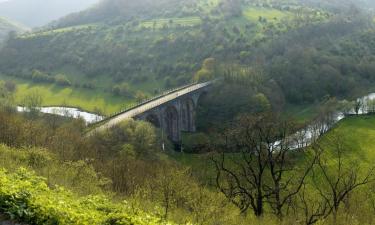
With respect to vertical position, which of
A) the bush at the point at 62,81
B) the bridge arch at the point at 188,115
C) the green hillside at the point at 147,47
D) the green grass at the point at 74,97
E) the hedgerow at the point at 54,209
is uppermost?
the green hillside at the point at 147,47

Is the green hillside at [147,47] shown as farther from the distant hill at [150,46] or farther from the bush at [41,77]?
the bush at [41,77]

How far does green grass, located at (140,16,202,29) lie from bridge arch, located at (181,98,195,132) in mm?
71715

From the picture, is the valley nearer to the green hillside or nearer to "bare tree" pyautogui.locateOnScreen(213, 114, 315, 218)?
"bare tree" pyautogui.locateOnScreen(213, 114, 315, 218)

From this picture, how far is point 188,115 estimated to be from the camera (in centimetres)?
10406

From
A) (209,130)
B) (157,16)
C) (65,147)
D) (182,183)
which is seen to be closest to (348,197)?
(182,183)

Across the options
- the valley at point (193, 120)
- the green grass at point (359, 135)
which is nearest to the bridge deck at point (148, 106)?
the valley at point (193, 120)

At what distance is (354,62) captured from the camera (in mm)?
123188

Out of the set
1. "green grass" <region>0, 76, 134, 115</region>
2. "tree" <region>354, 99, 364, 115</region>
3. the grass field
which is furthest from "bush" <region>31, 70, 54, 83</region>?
"tree" <region>354, 99, 364, 115</region>

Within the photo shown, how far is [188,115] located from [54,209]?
290 feet

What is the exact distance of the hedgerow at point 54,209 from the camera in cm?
1579

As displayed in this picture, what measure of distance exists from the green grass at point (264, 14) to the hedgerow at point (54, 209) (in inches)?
6328

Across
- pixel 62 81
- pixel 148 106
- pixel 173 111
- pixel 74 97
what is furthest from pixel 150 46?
pixel 148 106

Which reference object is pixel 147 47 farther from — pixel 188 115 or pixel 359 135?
pixel 359 135

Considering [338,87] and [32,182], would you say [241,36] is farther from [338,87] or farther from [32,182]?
[32,182]
